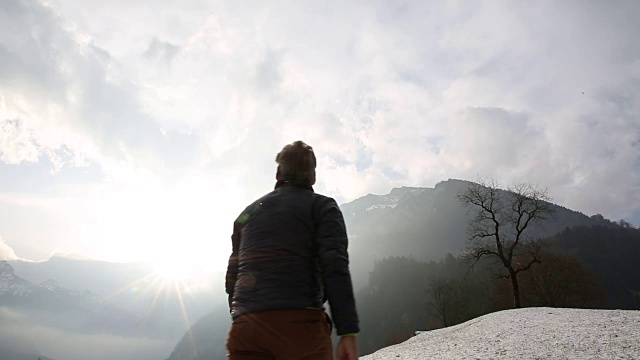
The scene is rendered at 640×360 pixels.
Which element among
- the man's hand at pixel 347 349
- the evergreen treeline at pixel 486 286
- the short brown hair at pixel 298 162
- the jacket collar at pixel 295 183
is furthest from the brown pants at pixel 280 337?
the evergreen treeline at pixel 486 286

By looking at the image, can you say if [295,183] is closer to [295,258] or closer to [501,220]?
[295,258]

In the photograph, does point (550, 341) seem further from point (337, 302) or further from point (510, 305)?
point (510, 305)

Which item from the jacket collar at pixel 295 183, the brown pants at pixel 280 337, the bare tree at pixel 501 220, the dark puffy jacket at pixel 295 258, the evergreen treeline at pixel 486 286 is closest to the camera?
the brown pants at pixel 280 337

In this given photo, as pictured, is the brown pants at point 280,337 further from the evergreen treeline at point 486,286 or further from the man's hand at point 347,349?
the evergreen treeline at point 486,286

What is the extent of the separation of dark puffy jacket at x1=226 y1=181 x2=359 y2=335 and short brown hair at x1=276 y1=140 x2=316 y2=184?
0.47 feet

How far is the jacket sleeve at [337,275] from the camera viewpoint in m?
2.33

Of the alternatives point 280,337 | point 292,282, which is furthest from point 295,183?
point 280,337

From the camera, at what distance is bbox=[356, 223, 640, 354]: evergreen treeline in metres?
49.8

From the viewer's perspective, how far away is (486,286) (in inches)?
2699

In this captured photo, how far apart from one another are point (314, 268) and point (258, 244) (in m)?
0.44

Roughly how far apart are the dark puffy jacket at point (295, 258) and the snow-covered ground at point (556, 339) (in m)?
9.20

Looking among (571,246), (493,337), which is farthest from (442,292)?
(571,246)

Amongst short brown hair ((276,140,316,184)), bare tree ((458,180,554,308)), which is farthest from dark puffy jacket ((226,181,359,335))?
bare tree ((458,180,554,308))

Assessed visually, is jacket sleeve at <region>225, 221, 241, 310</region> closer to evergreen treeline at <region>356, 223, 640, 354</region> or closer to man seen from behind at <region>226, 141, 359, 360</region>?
man seen from behind at <region>226, 141, 359, 360</region>
